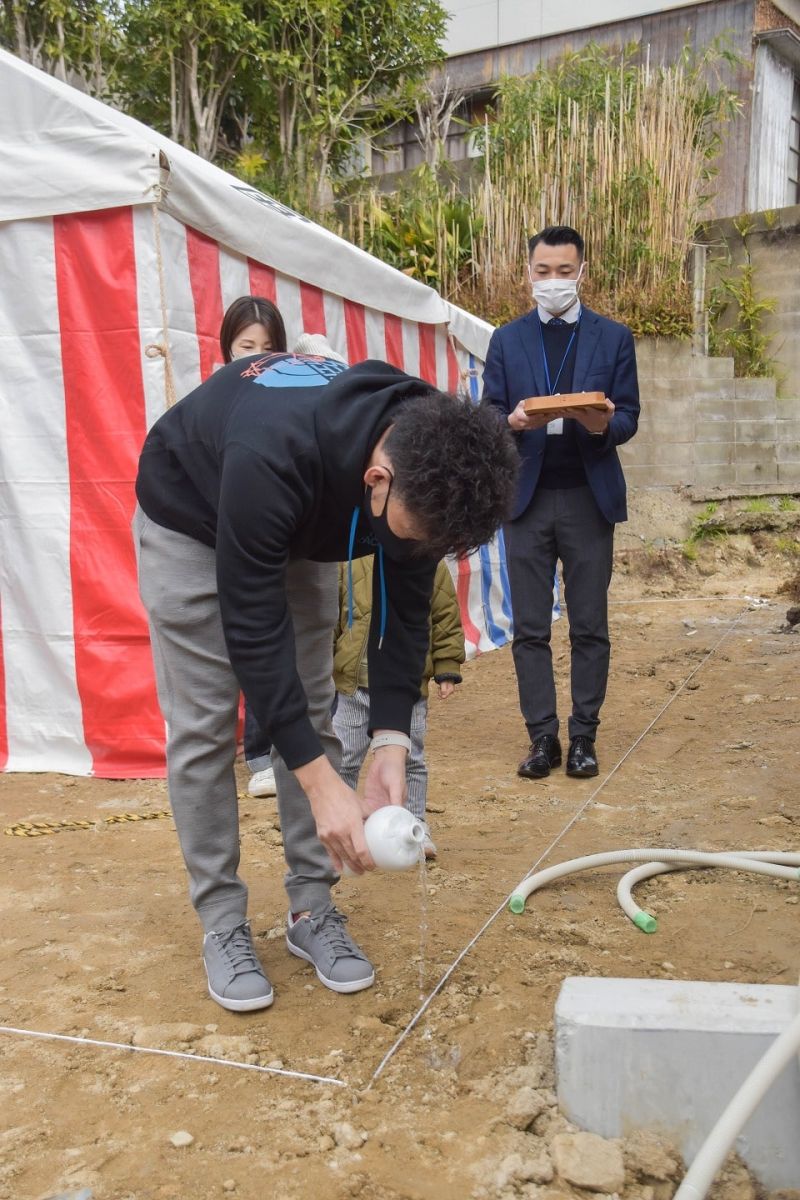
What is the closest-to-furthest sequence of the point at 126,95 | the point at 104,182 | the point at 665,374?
the point at 104,182
the point at 665,374
the point at 126,95

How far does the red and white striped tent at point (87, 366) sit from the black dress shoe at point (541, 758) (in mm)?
1293

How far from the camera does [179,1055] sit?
6.25 ft

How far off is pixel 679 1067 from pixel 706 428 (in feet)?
22.7

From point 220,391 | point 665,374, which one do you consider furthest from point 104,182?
point 665,374

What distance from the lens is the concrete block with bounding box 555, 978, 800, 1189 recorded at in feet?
5.20

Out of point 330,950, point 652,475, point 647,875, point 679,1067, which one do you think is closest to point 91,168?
point 330,950

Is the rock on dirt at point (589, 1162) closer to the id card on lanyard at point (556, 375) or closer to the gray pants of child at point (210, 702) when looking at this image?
the gray pants of child at point (210, 702)

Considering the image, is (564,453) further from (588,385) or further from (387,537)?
(387,537)

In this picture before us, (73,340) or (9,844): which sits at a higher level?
(73,340)

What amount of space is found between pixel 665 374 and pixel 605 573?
15.2 ft

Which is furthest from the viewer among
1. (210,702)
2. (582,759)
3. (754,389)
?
(754,389)

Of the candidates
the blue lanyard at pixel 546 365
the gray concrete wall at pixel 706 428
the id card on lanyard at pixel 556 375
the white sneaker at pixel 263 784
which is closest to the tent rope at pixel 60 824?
the white sneaker at pixel 263 784

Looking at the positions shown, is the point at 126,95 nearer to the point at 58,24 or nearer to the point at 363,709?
the point at 58,24

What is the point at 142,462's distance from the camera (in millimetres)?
2051
